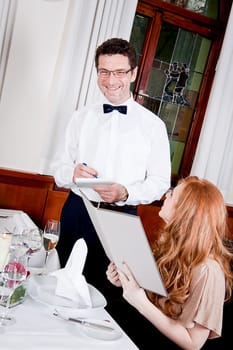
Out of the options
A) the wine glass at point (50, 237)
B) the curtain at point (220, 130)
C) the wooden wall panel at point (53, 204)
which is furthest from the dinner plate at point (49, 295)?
the curtain at point (220, 130)

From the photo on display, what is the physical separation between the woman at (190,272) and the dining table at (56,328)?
0.18m

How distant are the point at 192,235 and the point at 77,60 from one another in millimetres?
2147

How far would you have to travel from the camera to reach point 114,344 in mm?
1210

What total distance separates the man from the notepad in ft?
3.11

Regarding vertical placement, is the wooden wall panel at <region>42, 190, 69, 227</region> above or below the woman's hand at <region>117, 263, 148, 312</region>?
below

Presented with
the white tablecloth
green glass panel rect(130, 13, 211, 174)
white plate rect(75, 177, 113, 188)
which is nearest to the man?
white plate rect(75, 177, 113, 188)

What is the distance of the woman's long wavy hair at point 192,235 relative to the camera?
1508 mm

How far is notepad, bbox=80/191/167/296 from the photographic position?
3.90 feet

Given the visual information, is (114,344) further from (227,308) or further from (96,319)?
(227,308)

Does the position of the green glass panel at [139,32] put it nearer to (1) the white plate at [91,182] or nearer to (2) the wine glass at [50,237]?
(1) the white plate at [91,182]

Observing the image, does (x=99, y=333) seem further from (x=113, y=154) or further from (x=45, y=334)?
(x=113, y=154)

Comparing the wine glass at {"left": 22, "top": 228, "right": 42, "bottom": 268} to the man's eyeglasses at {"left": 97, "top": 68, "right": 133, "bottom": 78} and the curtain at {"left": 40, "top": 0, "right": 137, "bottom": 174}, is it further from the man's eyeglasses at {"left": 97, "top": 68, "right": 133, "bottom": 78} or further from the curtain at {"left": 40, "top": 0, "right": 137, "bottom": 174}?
the curtain at {"left": 40, "top": 0, "right": 137, "bottom": 174}

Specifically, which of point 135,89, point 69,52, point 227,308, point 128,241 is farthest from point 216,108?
point 128,241

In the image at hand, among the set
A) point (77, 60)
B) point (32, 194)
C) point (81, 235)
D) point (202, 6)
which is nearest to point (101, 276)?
point (81, 235)
